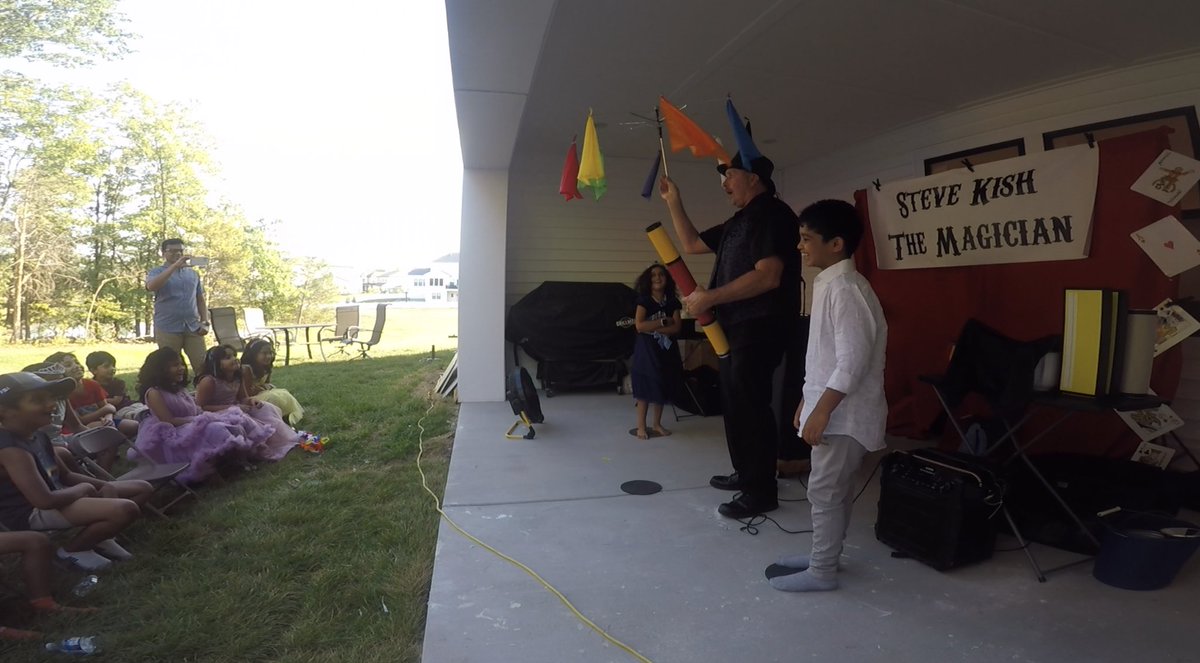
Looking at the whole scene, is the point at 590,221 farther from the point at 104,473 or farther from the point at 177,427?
the point at 104,473

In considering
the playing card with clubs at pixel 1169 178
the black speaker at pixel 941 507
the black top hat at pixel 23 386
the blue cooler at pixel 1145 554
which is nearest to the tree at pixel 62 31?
the black top hat at pixel 23 386

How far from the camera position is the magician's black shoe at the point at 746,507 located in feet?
9.29

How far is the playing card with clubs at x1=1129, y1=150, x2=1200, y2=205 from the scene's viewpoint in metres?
2.83

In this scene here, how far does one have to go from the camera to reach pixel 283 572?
2348mm

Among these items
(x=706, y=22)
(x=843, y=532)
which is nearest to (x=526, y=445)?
(x=843, y=532)

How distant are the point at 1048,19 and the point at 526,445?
413 centimetres

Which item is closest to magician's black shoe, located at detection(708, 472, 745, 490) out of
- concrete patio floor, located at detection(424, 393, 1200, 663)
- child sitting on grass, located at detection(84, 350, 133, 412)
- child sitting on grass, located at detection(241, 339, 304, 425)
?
concrete patio floor, located at detection(424, 393, 1200, 663)

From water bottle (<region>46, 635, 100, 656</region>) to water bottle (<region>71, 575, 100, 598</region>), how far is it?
0.40 meters

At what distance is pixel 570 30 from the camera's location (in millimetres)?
3234

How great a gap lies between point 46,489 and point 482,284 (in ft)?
13.0

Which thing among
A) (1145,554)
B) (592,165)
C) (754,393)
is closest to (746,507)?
(754,393)

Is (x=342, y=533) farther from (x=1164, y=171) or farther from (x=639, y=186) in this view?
(x=639, y=186)

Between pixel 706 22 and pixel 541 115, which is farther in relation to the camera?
pixel 541 115

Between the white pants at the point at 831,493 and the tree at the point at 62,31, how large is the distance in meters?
6.53
